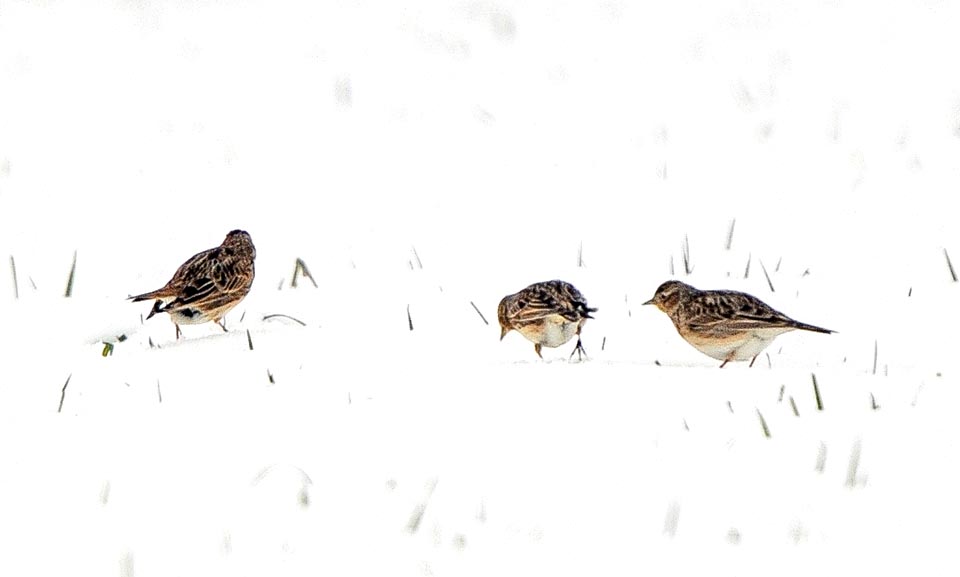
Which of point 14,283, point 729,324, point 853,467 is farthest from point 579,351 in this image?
point 14,283

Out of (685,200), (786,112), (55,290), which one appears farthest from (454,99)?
(55,290)

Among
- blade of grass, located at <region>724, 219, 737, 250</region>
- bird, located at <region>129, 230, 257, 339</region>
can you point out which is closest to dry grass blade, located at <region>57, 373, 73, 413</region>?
bird, located at <region>129, 230, 257, 339</region>

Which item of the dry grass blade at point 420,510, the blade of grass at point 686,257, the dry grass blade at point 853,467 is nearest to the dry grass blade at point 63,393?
the dry grass blade at point 420,510

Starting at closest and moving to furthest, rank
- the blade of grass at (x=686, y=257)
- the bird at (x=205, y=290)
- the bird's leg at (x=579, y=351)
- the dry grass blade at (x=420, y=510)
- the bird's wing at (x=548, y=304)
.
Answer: the dry grass blade at (x=420, y=510) < the bird's wing at (x=548, y=304) < the bird's leg at (x=579, y=351) < the bird at (x=205, y=290) < the blade of grass at (x=686, y=257)

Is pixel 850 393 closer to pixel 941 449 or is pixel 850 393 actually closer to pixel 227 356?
pixel 941 449

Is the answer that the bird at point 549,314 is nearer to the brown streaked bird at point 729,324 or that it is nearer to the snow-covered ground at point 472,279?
the snow-covered ground at point 472,279

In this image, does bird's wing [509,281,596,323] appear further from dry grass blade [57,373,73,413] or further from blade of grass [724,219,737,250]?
blade of grass [724,219,737,250]
